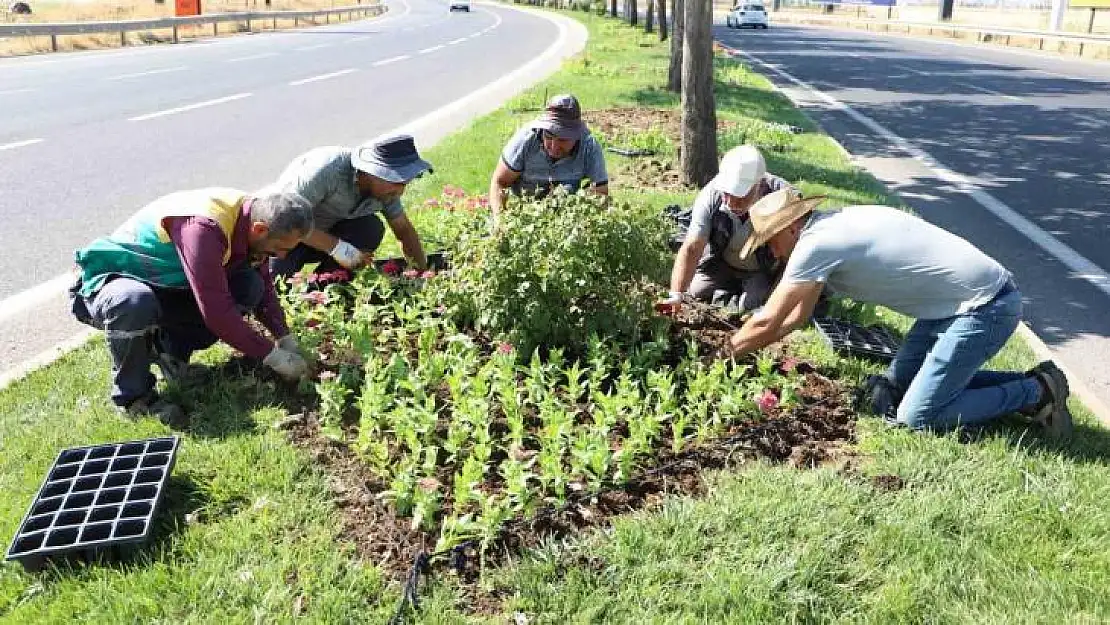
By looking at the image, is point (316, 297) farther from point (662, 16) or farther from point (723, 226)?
point (662, 16)

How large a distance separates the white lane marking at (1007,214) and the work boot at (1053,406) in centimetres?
279

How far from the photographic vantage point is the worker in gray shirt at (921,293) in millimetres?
3559

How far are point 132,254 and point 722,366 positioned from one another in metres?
2.77

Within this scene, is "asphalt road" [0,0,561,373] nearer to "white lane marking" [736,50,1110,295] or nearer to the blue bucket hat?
the blue bucket hat

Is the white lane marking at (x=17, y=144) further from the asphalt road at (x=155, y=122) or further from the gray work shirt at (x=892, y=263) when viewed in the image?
the gray work shirt at (x=892, y=263)

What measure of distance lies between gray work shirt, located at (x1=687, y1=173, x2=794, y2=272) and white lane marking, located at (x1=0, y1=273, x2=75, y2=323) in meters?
3.77

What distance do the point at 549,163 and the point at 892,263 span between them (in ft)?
8.59

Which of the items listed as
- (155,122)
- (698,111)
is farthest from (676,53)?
(155,122)

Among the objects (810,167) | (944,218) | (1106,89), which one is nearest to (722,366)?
(944,218)

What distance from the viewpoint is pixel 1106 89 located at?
695 inches

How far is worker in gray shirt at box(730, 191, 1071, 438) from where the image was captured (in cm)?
356

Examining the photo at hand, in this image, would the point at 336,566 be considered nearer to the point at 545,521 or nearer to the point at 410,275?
the point at 545,521

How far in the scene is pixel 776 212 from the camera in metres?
3.66

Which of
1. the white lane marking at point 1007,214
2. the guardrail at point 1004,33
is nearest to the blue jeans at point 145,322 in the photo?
the white lane marking at point 1007,214
